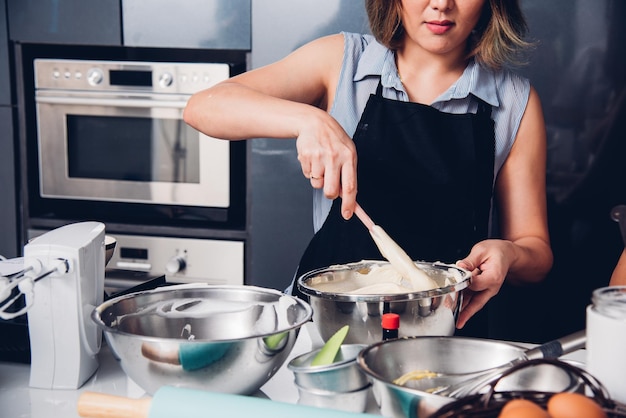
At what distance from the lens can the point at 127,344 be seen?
86 centimetres

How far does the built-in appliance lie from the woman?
754mm

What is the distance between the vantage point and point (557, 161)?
7.25ft

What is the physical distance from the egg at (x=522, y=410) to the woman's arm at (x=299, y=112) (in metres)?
0.58

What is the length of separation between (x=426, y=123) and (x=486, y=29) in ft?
0.88

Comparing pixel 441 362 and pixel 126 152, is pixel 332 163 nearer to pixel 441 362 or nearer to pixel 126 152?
pixel 441 362

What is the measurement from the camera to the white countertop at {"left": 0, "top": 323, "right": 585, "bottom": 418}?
0.91 meters

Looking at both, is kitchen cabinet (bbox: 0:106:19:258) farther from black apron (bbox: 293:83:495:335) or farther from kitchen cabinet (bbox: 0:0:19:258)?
black apron (bbox: 293:83:495:335)

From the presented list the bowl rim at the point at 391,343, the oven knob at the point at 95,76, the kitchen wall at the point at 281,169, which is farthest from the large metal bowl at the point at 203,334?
the oven knob at the point at 95,76

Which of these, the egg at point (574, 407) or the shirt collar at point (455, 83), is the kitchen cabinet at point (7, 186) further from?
the egg at point (574, 407)

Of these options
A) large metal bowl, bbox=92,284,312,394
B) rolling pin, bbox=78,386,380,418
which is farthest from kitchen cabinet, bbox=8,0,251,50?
rolling pin, bbox=78,386,380,418

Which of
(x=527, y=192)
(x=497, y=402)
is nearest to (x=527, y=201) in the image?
(x=527, y=192)

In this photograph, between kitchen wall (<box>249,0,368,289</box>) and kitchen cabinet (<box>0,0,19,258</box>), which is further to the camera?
kitchen cabinet (<box>0,0,19,258</box>)

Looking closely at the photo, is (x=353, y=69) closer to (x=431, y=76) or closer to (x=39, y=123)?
(x=431, y=76)

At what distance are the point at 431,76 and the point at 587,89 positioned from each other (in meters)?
0.76
